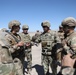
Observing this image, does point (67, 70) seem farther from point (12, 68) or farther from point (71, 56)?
point (12, 68)

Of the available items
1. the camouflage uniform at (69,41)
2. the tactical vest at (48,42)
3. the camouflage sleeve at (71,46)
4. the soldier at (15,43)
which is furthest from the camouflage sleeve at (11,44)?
the tactical vest at (48,42)

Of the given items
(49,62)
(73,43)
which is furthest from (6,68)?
(49,62)

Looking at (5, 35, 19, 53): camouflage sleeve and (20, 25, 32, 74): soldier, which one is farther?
(20, 25, 32, 74): soldier

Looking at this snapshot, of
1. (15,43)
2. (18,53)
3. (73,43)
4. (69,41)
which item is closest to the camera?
(73,43)

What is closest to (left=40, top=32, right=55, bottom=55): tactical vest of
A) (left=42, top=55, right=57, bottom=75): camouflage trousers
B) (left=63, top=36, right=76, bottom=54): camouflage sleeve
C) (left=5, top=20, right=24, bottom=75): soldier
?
(left=42, top=55, right=57, bottom=75): camouflage trousers

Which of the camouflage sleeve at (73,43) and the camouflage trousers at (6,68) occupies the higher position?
the camouflage sleeve at (73,43)

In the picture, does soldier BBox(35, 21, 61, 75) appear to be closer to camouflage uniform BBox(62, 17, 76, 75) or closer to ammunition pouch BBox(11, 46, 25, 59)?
ammunition pouch BBox(11, 46, 25, 59)

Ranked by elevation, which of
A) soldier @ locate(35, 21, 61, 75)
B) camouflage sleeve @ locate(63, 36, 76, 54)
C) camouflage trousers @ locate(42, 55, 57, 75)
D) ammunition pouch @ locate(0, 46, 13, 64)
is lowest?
camouflage trousers @ locate(42, 55, 57, 75)

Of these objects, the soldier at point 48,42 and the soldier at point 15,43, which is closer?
the soldier at point 15,43

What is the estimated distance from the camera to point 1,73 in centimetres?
379

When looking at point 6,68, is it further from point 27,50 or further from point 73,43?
point 27,50

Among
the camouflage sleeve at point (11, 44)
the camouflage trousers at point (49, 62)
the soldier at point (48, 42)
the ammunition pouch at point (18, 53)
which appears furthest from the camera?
the camouflage trousers at point (49, 62)

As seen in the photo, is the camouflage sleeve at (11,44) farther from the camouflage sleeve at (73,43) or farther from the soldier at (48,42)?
the soldier at (48,42)

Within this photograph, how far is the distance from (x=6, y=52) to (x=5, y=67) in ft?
0.98
